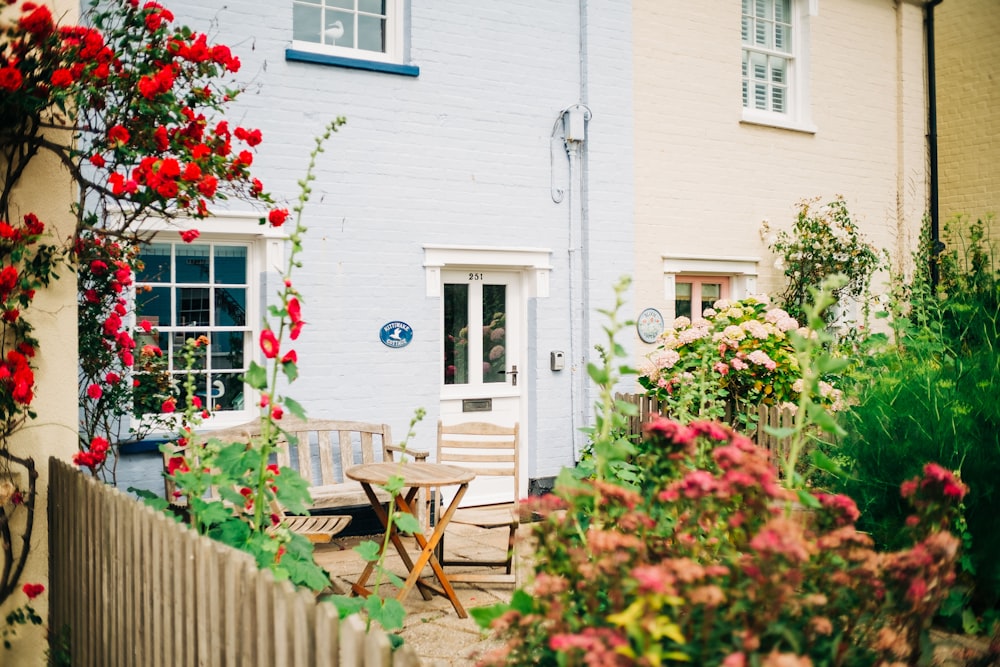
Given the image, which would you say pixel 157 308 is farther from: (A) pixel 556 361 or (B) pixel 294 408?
(B) pixel 294 408

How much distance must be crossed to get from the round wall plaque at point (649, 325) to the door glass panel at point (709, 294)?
914mm

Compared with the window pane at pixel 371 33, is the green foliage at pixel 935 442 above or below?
below

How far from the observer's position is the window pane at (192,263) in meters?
6.79

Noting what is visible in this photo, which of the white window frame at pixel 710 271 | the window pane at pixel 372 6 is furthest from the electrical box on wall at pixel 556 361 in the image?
the window pane at pixel 372 6

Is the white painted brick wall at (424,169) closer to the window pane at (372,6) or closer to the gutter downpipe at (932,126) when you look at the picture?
the window pane at (372,6)

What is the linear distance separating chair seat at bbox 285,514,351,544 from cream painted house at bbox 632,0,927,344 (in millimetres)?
4384

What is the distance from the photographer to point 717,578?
167 cm

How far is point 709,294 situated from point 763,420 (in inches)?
127

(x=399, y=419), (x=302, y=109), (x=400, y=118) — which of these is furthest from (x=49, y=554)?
(x=400, y=118)

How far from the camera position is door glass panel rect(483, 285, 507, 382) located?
8.30m

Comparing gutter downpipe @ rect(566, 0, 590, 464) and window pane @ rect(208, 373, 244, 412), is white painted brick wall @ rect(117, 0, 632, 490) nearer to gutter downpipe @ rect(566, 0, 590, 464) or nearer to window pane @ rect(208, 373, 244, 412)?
gutter downpipe @ rect(566, 0, 590, 464)

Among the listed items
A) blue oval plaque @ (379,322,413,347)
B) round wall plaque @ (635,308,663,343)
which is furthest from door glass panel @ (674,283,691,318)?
blue oval plaque @ (379,322,413,347)

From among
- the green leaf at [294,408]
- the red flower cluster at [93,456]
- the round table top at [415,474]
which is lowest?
the round table top at [415,474]

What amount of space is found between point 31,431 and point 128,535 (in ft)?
3.68
